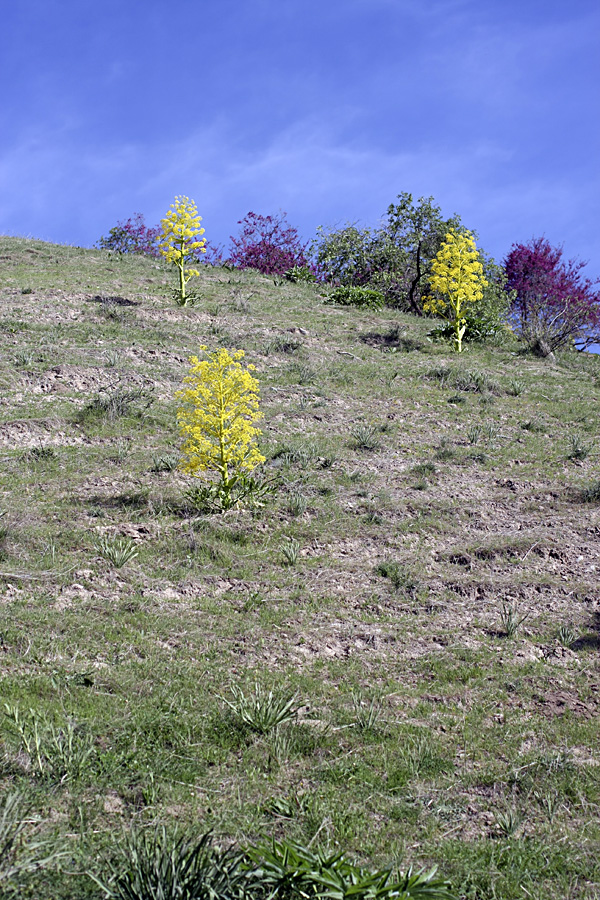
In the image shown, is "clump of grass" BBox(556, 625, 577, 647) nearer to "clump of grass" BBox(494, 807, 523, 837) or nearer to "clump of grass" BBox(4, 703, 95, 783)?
"clump of grass" BBox(494, 807, 523, 837)

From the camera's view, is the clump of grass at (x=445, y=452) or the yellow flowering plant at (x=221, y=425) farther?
the clump of grass at (x=445, y=452)

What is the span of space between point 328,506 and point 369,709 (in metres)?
3.83

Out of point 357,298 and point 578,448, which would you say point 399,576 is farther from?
point 357,298

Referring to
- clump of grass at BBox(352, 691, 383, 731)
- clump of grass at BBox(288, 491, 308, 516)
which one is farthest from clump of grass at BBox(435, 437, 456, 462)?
clump of grass at BBox(352, 691, 383, 731)

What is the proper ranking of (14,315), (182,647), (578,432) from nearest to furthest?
1. (182,647)
2. (578,432)
3. (14,315)

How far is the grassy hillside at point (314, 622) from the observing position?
368 centimetres

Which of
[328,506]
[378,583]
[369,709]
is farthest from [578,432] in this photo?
[369,709]

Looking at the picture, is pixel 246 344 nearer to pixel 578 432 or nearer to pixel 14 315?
pixel 14 315

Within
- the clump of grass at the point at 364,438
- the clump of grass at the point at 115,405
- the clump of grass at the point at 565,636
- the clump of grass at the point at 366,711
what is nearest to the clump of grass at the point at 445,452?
the clump of grass at the point at 364,438

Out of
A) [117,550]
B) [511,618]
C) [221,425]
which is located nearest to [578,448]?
[511,618]

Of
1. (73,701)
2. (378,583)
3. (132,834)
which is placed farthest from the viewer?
(378,583)

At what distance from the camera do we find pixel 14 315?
14602mm

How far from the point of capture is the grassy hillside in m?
3.68

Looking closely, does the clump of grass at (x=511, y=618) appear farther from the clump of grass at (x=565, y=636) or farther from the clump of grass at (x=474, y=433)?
the clump of grass at (x=474, y=433)
